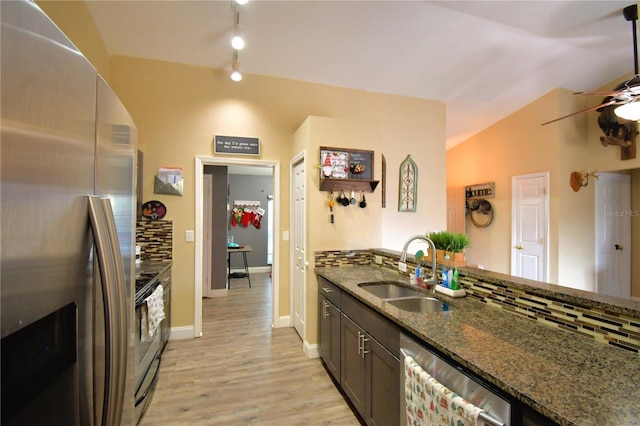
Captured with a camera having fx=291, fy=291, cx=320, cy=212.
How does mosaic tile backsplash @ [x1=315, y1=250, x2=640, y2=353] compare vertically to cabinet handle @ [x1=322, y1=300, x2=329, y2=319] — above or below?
above

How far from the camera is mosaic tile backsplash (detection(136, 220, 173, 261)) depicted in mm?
3154

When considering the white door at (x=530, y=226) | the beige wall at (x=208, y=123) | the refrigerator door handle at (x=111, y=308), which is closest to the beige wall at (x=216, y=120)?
the beige wall at (x=208, y=123)

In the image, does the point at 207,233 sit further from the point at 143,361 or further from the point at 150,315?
the point at 143,361

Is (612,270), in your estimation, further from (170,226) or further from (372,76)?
(170,226)

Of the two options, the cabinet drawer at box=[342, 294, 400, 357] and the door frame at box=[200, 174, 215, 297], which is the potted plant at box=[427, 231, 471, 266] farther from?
the door frame at box=[200, 174, 215, 297]

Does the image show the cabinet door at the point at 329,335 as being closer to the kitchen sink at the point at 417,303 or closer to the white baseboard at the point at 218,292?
the kitchen sink at the point at 417,303

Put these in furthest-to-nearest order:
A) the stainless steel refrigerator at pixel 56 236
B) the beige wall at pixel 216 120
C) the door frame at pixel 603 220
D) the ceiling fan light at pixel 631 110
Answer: the door frame at pixel 603 220
the beige wall at pixel 216 120
the ceiling fan light at pixel 631 110
the stainless steel refrigerator at pixel 56 236

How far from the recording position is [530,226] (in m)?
4.71

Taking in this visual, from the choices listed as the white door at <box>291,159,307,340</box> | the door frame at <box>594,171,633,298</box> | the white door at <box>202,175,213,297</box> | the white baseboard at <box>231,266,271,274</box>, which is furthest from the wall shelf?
the white baseboard at <box>231,266,271,274</box>

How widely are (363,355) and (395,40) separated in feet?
9.91

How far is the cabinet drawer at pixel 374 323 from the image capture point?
1.56 meters

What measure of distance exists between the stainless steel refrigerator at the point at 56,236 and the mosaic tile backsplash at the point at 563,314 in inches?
69.6

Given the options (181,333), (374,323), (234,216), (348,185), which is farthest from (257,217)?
(374,323)

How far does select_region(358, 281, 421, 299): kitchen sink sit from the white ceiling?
8.02ft
